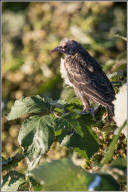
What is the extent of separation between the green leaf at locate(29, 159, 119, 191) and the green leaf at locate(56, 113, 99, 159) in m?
0.35

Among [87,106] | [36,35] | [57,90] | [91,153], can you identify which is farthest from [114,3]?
[91,153]

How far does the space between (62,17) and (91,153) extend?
178 inches

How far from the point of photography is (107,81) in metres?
2.37

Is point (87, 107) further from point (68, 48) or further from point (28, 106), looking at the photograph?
point (68, 48)

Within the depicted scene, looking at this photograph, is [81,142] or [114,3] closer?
[81,142]

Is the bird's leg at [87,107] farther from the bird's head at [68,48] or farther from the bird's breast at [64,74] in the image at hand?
the bird's head at [68,48]

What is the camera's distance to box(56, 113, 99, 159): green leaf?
5.92ft

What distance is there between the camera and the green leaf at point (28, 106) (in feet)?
6.19

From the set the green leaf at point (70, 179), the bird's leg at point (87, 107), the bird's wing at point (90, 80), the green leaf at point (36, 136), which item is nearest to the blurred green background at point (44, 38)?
the bird's wing at point (90, 80)

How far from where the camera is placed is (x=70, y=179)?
1.43m

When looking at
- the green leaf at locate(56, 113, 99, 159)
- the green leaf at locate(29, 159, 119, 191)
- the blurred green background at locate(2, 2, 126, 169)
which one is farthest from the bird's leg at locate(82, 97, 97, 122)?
the blurred green background at locate(2, 2, 126, 169)

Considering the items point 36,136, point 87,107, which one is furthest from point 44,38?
point 36,136

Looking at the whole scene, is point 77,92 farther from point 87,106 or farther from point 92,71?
point 87,106

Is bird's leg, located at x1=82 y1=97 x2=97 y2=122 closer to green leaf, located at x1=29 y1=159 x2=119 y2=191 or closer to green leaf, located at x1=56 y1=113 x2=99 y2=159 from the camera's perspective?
green leaf, located at x1=56 y1=113 x2=99 y2=159
